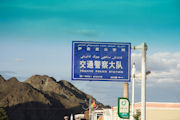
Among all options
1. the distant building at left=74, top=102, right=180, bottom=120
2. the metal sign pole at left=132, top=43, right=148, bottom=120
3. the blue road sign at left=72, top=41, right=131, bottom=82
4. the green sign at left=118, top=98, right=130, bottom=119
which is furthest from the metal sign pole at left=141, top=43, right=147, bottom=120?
the distant building at left=74, top=102, right=180, bottom=120

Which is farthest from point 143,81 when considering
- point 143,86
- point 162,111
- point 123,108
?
point 162,111

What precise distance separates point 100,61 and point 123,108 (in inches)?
411

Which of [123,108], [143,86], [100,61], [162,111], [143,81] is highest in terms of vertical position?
[100,61]

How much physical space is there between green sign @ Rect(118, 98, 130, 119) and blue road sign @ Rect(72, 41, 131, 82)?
Result: 799 centimetres

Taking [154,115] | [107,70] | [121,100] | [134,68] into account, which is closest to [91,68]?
[107,70]

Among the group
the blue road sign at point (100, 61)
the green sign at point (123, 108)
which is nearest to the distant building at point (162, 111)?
the green sign at point (123, 108)

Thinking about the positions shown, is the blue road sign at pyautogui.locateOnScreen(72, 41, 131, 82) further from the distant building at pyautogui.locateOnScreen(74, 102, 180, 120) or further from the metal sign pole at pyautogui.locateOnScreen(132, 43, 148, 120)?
the distant building at pyautogui.locateOnScreen(74, 102, 180, 120)

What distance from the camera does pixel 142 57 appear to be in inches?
719

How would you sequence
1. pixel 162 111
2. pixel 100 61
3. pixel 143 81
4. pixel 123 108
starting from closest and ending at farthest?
pixel 143 81 → pixel 100 61 → pixel 123 108 → pixel 162 111

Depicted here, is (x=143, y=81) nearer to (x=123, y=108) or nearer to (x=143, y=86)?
(x=143, y=86)

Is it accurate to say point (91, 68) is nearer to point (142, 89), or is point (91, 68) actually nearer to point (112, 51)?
point (112, 51)

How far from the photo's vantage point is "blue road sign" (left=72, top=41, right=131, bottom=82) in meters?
20.2

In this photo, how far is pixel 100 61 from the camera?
806 inches

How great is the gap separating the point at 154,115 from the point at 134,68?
Result: 741 inches
